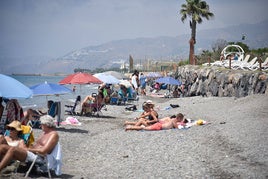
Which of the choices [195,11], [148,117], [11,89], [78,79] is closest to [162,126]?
[148,117]

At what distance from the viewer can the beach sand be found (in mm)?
7230

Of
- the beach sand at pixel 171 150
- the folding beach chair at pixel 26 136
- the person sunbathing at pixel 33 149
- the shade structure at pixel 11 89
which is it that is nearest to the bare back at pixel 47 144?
the person sunbathing at pixel 33 149

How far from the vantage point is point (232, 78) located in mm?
20484

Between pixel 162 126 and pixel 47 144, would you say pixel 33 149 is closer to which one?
pixel 47 144

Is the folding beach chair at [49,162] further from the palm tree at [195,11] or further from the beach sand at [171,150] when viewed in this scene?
the palm tree at [195,11]

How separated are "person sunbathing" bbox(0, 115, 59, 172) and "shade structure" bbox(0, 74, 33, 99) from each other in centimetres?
186

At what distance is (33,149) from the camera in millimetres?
6676

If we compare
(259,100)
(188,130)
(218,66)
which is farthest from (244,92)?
(188,130)

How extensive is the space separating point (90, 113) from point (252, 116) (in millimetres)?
6644

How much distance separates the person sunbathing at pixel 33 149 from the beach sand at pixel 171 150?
2.25 ft

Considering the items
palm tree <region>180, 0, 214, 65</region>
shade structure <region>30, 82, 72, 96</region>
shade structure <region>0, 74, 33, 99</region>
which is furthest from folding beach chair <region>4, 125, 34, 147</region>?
palm tree <region>180, 0, 214, 65</region>

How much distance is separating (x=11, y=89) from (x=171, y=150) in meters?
3.74

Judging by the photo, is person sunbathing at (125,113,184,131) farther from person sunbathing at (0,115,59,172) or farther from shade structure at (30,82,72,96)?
person sunbathing at (0,115,59,172)

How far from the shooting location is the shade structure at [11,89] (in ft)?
27.7
